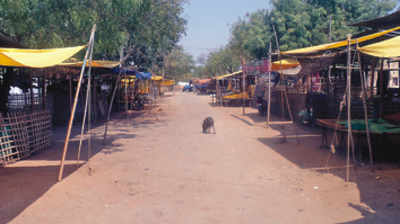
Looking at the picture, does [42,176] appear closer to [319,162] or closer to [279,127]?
[319,162]

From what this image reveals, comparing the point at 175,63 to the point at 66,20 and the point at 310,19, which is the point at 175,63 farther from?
the point at 66,20

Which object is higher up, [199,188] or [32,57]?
[32,57]

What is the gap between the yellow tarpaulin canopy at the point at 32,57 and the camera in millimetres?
5074

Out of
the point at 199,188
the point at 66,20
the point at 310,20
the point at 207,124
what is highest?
the point at 310,20

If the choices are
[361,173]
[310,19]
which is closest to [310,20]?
[310,19]

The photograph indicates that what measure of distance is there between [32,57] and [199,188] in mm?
3546

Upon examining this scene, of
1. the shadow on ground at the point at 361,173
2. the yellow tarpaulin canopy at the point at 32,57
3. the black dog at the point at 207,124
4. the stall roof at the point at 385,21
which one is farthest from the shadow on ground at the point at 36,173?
the stall roof at the point at 385,21

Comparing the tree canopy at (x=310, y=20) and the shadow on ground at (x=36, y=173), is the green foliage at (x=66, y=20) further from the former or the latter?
the tree canopy at (x=310, y=20)

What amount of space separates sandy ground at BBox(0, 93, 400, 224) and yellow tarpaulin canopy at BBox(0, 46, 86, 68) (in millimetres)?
2017

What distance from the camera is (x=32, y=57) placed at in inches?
215

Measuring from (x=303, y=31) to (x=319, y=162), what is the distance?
15.4 metres

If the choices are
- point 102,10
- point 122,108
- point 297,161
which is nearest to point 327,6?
point 122,108

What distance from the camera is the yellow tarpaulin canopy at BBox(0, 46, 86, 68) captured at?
5.07 m

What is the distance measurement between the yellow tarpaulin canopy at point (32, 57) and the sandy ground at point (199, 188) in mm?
2017
